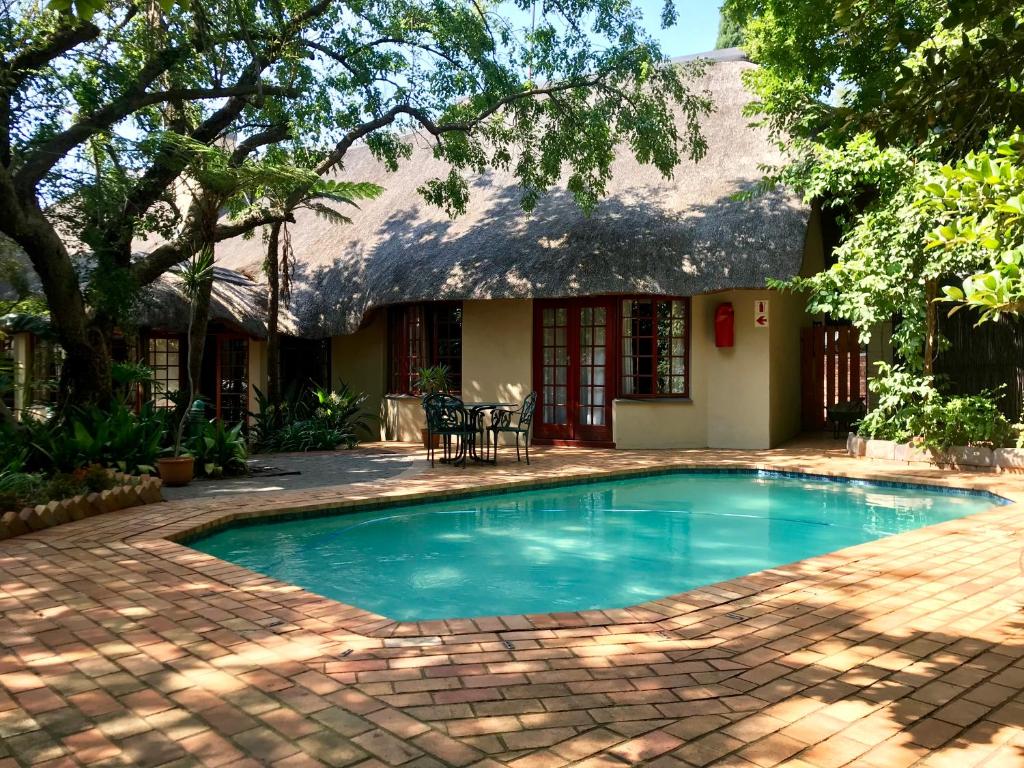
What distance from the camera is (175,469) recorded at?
8094 mm

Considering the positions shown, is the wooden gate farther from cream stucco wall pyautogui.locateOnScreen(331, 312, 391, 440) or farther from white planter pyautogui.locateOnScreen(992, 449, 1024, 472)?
cream stucco wall pyautogui.locateOnScreen(331, 312, 391, 440)

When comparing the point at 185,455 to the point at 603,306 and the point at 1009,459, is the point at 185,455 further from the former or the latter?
the point at 1009,459

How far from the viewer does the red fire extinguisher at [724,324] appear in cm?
1146

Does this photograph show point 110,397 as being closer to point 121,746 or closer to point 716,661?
point 121,746

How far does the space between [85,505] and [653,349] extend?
798 cm

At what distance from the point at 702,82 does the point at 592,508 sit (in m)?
9.59

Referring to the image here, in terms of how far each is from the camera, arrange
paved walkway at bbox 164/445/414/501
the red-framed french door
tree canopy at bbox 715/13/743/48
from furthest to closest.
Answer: tree canopy at bbox 715/13/743/48 < the red-framed french door < paved walkway at bbox 164/445/414/501

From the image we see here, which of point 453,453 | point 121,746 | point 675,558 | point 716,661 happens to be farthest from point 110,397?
point 716,661

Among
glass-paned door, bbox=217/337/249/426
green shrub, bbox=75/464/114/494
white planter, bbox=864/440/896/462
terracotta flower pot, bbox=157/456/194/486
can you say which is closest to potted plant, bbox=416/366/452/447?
glass-paned door, bbox=217/337/249/426

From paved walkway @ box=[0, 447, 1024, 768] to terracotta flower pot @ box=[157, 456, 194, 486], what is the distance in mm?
3276

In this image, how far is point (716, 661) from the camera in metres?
3.23

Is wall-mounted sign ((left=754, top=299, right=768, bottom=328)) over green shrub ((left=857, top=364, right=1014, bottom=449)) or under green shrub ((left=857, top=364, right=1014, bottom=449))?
over

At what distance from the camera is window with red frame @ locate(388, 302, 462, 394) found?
13039 millimetres

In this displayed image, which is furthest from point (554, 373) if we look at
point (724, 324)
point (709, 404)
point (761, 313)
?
point (761, 313)
